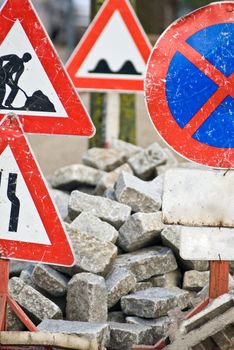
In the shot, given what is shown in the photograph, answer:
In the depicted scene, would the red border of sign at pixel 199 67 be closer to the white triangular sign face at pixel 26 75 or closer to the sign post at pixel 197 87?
the sign post at pixel 197 87

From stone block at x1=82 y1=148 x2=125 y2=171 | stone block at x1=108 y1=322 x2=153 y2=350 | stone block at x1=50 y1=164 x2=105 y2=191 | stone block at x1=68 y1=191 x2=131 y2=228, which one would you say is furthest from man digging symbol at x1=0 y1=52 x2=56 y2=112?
stone block at x1=82 y1=148 x2=125 y2=171

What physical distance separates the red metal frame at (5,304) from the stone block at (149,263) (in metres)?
1.32

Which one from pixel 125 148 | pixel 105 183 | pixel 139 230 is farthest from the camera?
pixel 125 148

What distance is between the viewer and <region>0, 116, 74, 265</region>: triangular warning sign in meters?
5.99

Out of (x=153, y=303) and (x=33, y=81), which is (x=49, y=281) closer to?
(x=153, y=303)

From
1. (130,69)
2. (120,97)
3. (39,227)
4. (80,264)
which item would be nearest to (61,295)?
(80,264)

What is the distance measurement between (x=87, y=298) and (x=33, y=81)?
4.39ft

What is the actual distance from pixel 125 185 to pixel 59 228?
1.85m

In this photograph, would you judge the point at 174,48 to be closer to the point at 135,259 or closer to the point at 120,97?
the point at 135,259

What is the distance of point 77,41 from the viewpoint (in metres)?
27.2

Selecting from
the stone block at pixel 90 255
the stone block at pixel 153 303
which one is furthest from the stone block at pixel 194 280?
the stone block at pixel 90 255

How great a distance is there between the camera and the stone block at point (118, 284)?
6977 mm

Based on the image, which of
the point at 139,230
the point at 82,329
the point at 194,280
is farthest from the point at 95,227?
the point at 82,329

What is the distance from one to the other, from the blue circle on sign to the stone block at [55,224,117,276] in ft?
4.69
